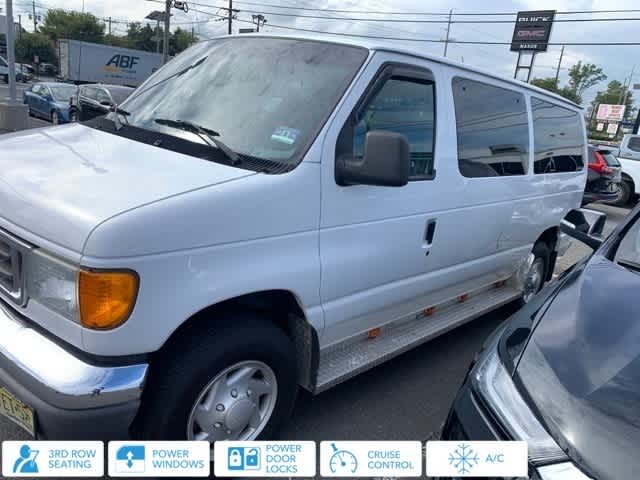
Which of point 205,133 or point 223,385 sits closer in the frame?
point 223,385

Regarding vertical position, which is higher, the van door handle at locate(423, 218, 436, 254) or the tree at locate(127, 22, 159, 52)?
the tree at locate(127, 22, 159, 52)

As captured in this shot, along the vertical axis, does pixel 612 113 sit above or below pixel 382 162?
above

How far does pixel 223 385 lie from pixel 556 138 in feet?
13.3

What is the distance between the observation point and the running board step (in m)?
2.83

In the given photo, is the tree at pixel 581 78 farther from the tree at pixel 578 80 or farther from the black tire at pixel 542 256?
the black tire at pixel 542 256

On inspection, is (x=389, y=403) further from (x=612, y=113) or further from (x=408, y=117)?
(x=612, y=113)

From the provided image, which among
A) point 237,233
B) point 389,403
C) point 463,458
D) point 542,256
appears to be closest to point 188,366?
point 237,233

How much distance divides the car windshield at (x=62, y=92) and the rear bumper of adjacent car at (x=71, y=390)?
17.6 meters

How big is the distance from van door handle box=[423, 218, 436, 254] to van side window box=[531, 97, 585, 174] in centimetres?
173

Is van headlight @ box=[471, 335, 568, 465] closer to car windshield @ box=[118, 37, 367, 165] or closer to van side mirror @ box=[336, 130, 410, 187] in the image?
van side mirror @ box=[336, 130, 410, 187]

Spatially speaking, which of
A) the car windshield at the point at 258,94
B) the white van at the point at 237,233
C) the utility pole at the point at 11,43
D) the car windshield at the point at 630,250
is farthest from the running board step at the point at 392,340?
the utility pole at the point at 11,43

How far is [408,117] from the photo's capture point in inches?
117

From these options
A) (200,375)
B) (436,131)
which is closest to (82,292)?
(200,375)

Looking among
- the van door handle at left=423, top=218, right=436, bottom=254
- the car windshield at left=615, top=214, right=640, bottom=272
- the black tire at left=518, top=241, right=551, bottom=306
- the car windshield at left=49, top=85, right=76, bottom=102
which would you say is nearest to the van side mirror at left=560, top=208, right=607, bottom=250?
the car windshield at left=615, top=214, right=640, bottom=272
